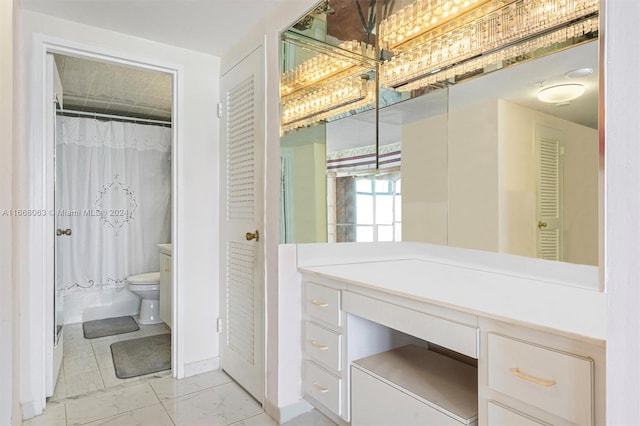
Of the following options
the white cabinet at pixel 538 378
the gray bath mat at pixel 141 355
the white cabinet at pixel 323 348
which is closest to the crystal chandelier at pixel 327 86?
the white cabinet at pixel 323 348

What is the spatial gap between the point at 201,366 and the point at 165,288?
1.22 m

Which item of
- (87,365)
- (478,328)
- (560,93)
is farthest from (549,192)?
(87,365)

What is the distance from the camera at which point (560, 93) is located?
1.38 meters

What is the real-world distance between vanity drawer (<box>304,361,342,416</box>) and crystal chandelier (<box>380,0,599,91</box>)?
1.54 metres

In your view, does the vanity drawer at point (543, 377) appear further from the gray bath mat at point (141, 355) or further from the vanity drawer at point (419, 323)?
the gray bath mat at point (141, 355)

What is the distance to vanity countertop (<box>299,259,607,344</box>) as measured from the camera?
106cm

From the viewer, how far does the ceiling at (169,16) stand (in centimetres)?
198

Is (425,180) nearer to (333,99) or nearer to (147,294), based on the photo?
(333,99)

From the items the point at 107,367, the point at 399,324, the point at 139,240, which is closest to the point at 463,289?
the point at 399,324

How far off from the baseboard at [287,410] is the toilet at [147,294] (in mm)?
2057

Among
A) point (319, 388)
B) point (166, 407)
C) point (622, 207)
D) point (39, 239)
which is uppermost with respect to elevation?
point (622, 207)

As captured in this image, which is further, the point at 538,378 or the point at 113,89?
the point at 113,89

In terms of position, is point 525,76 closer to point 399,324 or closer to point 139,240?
point 399,324

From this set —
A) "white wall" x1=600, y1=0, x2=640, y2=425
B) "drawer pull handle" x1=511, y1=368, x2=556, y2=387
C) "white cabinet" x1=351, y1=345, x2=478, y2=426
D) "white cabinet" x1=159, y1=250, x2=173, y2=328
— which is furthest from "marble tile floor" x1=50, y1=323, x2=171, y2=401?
"white wall" x1=600, y1=0, x2=640, y2=425
